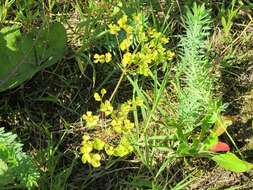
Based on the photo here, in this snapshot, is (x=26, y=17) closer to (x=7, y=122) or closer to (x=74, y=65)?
(x=74, y=65)

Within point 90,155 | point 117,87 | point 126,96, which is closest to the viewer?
point 90,155

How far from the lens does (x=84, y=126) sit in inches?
80.7

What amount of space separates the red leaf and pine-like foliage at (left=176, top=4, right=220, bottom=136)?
68 millimetres

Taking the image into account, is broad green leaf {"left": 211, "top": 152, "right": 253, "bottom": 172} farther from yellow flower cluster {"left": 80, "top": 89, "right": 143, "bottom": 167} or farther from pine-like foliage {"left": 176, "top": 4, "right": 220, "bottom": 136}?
yellow flower cluster {"left": 80, "top": 89, "right": 143, "bottom": 167}

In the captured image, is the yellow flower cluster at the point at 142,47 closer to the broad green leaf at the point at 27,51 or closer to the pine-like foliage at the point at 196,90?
the pine-like foliage at the point at 196,90

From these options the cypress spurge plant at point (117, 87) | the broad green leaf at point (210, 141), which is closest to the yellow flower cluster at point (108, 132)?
the cypress spurge plant at point (117, 87)

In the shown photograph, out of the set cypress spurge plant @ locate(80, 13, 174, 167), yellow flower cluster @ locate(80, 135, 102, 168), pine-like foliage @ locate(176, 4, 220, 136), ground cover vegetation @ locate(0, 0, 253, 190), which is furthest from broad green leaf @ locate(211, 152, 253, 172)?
yellow flower cluster @ locate(80, 135, 102, 168)

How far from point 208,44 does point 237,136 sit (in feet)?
1.28

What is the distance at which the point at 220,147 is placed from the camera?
1.94 m

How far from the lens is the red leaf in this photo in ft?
6.34

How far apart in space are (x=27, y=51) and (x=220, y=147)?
750mm

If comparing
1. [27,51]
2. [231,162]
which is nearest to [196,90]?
[231,162]

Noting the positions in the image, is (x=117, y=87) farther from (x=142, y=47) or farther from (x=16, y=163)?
(x=16, y=163)

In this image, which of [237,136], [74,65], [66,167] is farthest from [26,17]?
[237,136]
